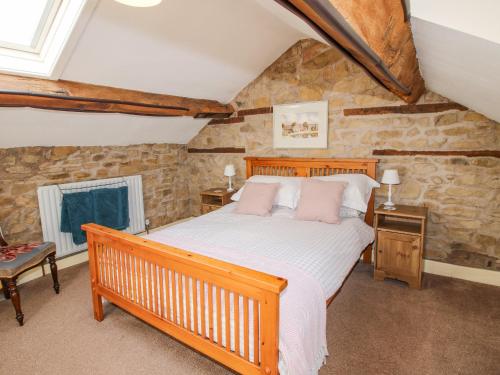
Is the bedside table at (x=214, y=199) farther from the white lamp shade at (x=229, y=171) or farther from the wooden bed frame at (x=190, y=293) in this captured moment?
the wooden bed frame at (x=190, y=293)

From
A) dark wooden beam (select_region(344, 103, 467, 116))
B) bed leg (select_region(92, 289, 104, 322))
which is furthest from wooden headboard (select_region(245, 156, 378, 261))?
bed leg (select_region(92, 289, 104, 322))

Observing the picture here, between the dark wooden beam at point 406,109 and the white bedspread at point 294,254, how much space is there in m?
1.28

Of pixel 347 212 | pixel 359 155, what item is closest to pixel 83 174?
pixel 347 212

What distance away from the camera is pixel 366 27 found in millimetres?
1106

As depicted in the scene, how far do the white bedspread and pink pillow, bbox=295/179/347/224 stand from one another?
10cm

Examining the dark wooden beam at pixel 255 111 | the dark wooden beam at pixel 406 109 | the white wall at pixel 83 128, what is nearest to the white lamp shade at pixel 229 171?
the dark wooden beam at pixel 255 111

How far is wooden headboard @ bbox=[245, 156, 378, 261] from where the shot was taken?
347cm

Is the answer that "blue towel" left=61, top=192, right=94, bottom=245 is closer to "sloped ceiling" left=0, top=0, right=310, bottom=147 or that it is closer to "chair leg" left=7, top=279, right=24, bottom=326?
"sloped ceiling" left=0, top=0, right=310, bottom=147

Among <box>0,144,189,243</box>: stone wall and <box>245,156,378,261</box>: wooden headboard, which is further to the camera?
<box>245,156,378,261</box>: wooden headboard

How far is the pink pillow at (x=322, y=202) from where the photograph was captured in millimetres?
2988

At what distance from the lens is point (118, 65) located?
278 cm

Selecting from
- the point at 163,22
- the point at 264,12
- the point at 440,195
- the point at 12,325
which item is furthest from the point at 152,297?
the point at 440,195

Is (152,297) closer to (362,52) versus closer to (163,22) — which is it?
(362,52)

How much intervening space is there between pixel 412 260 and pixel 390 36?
2.31 m
